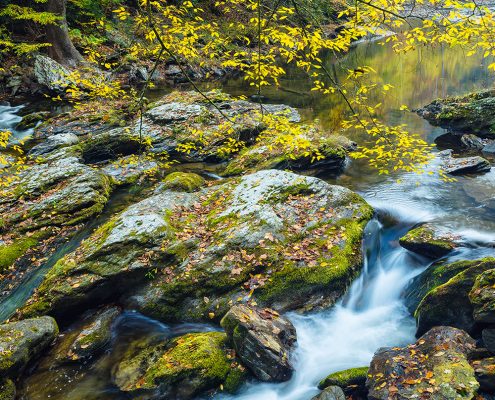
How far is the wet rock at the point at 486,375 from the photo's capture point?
13.7 ft

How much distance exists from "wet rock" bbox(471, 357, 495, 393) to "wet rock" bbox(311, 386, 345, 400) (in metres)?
1.56

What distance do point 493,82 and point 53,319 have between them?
81.2 feet

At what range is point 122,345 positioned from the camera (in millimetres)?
6211

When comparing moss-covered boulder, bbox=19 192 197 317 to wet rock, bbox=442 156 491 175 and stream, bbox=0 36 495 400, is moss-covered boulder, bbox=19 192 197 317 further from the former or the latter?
wet rock, bbox=442 156 491 175

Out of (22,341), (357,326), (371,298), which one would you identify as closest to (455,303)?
(357,326)

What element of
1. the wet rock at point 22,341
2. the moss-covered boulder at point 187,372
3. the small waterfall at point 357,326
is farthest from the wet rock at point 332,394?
the wet rock at point 22,341

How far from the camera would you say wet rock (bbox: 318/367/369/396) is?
4.98 metres

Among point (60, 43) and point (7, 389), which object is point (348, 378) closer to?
point (7, 389)

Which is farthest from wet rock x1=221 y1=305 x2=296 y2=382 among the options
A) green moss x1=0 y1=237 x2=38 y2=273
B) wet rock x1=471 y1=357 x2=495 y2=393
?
green moss x1=0 y1=237 x2=38 y2=273

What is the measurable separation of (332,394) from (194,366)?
1.89 meters

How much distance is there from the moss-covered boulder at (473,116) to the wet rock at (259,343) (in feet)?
41.7

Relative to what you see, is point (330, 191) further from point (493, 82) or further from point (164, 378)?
point (493, 82)

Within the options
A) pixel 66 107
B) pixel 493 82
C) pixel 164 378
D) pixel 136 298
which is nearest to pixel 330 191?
pixel 136 298

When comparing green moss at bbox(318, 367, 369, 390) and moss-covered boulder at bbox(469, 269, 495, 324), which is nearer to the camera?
moss-covered boulder at bbox(469, 269, 495, 324)
